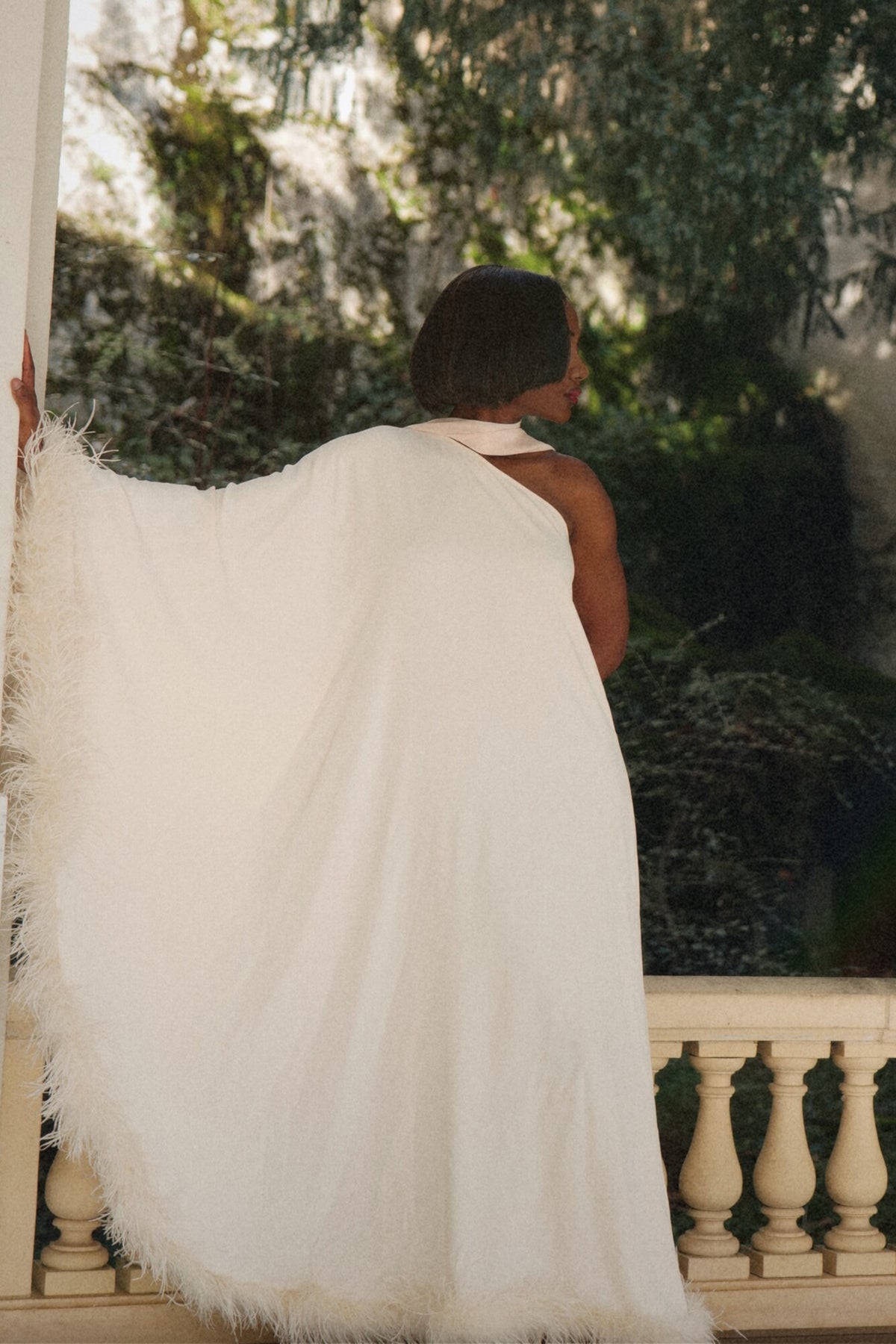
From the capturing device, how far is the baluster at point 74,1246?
6.75 ft

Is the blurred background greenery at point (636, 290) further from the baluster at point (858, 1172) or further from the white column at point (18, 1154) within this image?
the white column at point (18, 1154)

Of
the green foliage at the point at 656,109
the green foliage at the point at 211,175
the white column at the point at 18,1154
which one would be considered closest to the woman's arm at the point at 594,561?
the white column at the point at 18,1154

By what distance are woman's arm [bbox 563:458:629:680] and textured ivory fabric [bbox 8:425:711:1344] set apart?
0.13 meters

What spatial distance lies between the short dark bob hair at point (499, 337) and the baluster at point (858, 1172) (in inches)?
49.9

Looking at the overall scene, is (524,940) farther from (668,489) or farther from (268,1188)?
(668,489)

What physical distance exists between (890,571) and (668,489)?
119cm

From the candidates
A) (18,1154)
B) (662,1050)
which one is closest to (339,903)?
(18,1154)

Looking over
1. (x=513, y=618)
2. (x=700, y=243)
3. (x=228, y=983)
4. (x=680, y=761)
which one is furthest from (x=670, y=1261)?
(x=700, y=243)

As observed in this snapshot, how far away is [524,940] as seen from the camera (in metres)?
1.94

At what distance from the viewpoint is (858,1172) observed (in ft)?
7.75

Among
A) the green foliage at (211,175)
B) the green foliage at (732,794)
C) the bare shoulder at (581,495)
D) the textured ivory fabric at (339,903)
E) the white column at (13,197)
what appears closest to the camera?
the white column at (13,197)

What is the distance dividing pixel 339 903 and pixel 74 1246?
69cm

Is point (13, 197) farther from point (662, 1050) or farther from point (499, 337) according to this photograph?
point (662, 1050)

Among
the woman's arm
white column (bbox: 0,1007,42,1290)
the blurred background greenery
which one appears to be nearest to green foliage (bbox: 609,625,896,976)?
the blurred background greenery
